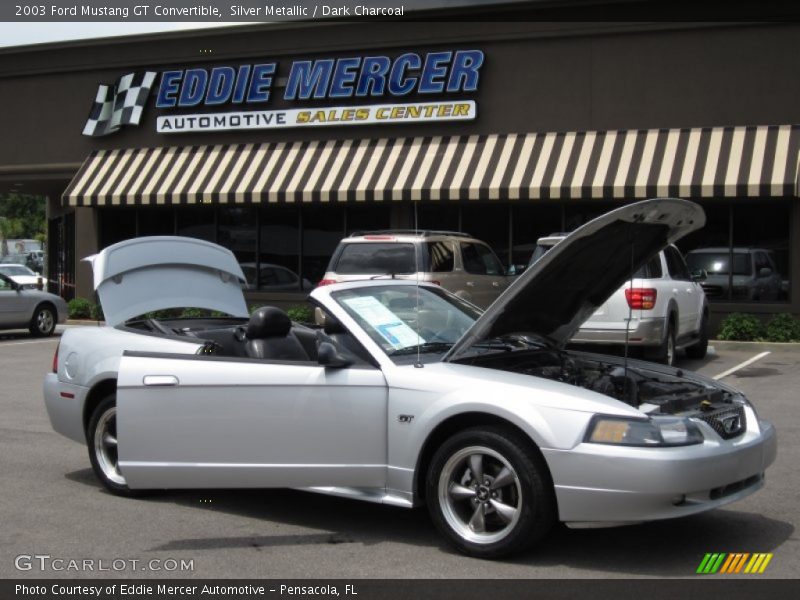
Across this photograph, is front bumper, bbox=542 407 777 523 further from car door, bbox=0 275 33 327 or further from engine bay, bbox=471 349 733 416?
car door, bbox=0 275 33 327

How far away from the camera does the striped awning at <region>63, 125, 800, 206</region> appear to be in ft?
59.5

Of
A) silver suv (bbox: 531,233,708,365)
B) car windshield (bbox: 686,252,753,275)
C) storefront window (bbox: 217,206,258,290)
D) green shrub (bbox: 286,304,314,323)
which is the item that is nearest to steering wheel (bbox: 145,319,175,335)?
silver suv (bbox: 531,233,708,365)

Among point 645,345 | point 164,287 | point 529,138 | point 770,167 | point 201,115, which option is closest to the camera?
point 164,287

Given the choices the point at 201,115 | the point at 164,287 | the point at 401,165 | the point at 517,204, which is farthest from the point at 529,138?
the point at 164,287

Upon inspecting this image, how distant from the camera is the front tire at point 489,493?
201 inches

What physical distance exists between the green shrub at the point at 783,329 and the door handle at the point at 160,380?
1412cm

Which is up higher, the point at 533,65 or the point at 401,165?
the point at 533,65

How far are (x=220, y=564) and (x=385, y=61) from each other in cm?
1764

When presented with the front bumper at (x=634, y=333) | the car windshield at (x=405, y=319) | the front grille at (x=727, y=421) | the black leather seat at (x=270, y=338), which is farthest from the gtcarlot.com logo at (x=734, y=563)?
Result: the front bumper at (x=634, y=333)

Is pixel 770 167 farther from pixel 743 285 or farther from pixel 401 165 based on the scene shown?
pixel 401 165

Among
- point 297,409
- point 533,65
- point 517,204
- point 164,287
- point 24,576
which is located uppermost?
point 533,65

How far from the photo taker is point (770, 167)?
17.8 meters

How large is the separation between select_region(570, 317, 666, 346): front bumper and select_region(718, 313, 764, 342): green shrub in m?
5.66

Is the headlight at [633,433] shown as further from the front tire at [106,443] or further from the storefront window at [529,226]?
the storefront window at [529,226]
